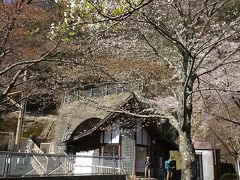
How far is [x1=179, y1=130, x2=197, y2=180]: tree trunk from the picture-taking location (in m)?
7.93

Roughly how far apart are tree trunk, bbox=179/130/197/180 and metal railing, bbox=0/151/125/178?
5580 mm

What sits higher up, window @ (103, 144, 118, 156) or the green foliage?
window @ (103, 144, 118, 156)

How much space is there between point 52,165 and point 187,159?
21.8 feet

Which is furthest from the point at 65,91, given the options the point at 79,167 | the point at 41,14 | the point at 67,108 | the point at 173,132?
the point at 173,132

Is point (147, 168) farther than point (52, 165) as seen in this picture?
Yes

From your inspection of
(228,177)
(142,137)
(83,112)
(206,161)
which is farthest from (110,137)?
(228,177)

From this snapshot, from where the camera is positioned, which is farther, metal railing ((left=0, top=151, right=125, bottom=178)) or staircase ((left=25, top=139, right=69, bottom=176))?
staircase ((left=25, top=139, right=69, bottom=176))

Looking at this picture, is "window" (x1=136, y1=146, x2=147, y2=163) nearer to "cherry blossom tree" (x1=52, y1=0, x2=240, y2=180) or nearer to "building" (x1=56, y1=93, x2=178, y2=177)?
"building" (x1=56, y1=93, x2=178, y2=177)

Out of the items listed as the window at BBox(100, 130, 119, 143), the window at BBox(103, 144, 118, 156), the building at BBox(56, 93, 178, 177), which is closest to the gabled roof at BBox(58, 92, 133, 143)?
the building at BBox(56, 93, 178, 177)

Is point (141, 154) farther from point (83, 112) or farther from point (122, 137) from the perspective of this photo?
point (83, 112)

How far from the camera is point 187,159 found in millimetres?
8031

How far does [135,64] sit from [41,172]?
12.7 meters

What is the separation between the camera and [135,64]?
74.3ft

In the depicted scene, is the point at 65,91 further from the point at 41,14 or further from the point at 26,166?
the point at 41,14
